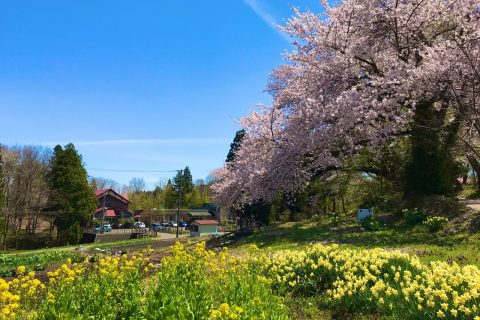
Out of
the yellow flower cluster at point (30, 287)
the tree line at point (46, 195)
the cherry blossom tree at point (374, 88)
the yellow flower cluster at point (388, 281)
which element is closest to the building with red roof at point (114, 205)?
the tree line at point (46, 195)

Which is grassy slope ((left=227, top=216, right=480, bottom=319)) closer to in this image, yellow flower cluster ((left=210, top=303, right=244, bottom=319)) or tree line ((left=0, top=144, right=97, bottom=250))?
yellow flower cluster ((left=210, top=303, right=244, bottom=319))

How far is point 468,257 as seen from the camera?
25.6 ft

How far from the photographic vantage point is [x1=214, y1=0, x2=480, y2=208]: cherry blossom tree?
13.3 metres

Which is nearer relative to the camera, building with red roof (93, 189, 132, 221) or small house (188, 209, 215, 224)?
small house (188, 209, 215, 224)

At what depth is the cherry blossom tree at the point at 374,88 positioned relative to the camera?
13289 millimetres

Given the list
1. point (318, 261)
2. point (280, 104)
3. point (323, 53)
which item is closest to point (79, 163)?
point (280, 104)

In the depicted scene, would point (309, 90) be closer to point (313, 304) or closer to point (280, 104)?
point (280, 104)

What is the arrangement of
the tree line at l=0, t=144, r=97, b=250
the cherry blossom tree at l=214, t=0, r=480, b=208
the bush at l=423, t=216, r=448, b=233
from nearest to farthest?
the bush at l=423, t=216, r=448, b=233
the cherry blossom tree at l=214, t=0, r=480, b=208
the tree line at l=0, t=144, r=97, b=250

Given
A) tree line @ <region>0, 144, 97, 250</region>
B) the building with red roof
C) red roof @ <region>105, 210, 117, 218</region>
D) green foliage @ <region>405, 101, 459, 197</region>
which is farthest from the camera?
the building with red roof

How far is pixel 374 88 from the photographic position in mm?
14453

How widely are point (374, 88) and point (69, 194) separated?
39175mm

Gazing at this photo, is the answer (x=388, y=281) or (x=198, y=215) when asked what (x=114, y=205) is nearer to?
(x=198, y=215)

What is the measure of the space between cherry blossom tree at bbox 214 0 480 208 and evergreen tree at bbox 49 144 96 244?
1294 inches

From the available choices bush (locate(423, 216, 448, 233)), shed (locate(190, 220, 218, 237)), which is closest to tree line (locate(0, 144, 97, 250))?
shed (locate(190, 220, 218, 237))
